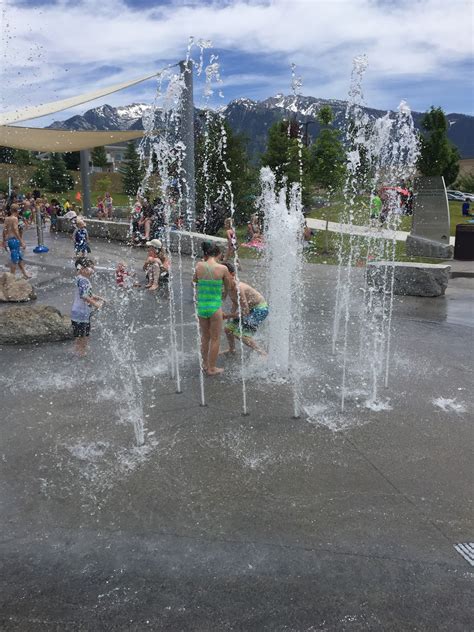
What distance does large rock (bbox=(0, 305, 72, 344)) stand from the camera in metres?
7.31

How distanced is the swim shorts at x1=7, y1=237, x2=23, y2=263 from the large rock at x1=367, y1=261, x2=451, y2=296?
7470 millimetres

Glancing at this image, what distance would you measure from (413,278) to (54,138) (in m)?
13.3

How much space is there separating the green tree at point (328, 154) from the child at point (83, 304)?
11.4 meters

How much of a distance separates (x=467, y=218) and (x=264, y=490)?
95.4 ft

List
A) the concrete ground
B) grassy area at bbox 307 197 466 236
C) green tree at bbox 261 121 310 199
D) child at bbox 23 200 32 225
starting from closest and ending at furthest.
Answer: the concrete ground → child at bbox 23 200 32 225 → green tree at bbox 261 121 310 199 → grassy area at bbox 307 197 466 236

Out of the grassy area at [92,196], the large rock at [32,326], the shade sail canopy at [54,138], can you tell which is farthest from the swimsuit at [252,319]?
the grassy area at [92,196]

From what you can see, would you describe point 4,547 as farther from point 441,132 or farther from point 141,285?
point 441,132

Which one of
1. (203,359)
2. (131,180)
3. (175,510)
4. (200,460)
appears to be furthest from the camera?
(131,180)

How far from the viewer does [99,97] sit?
1556 centimetres

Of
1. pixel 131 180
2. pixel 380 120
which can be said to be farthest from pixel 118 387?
pixel 131 180

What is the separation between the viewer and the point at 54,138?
17.8 m

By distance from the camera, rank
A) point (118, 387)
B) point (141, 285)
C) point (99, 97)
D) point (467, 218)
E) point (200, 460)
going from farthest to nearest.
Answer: point (467, 218) < point (99, 97) < point (141, 285) < point (118, 387) < point (200, 460)

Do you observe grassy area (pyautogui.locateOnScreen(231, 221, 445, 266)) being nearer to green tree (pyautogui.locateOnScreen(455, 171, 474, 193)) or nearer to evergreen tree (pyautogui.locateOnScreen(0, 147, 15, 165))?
green tree (pyautogui.locateOnScreen(455, 171, 474, 193))

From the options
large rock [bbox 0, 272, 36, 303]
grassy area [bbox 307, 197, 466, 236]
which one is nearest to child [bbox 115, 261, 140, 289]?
large rock [bbox 0, 272, 36, 303]
